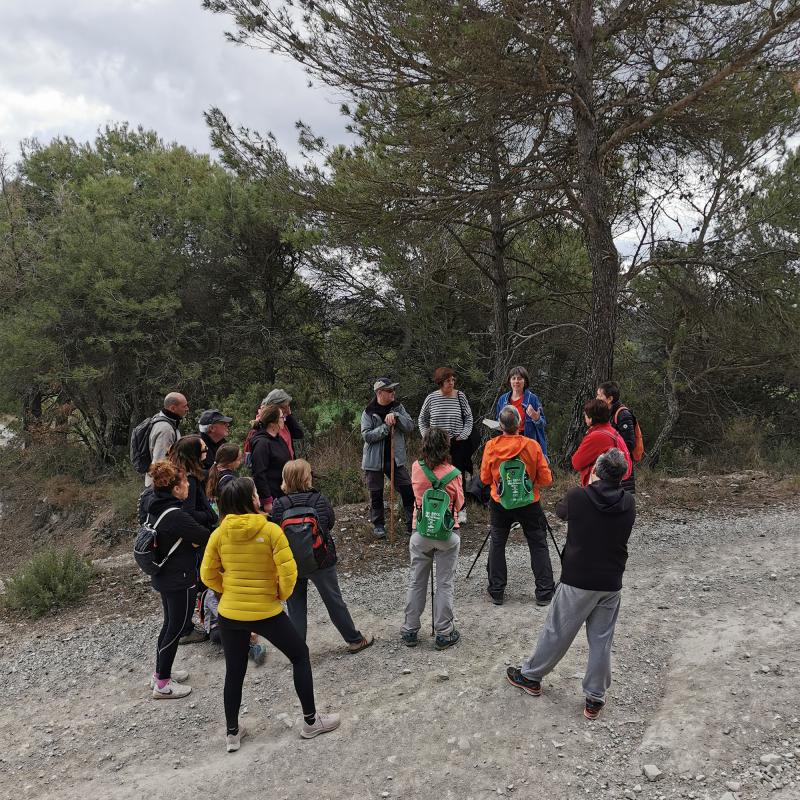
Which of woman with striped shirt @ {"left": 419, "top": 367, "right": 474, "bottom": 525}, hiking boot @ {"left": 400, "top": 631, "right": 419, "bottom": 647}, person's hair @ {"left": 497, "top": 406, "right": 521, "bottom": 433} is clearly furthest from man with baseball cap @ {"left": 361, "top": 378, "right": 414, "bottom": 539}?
hiking boot @ {"left": 400, "top": 631, "right": 419, "bottom": 647}

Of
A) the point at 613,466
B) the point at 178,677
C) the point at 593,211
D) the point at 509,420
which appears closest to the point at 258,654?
the point at 178,677

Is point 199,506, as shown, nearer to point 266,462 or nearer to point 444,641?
point 266,462

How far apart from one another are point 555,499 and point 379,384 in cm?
333

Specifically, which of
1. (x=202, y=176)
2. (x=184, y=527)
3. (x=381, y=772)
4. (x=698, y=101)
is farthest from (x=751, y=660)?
(x=202, y=176)

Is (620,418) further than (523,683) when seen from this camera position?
Yes

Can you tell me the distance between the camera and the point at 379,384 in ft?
21.7

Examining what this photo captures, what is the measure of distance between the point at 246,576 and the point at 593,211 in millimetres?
7008

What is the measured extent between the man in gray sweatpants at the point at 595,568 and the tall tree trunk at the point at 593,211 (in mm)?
5586

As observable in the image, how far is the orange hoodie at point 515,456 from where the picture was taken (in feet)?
15.8

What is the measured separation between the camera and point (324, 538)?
4062mm

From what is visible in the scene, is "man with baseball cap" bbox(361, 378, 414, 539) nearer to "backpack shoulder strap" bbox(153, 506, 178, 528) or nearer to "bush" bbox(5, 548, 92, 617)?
"backpack shoulder strap" bbox(153, 506, 178, 528)

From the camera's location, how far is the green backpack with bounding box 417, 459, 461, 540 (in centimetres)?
426

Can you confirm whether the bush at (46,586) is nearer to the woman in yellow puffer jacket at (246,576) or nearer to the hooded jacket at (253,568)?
the woman in yellow puffer jacket at (246,576)

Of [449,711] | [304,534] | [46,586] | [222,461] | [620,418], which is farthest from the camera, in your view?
[46,586]
